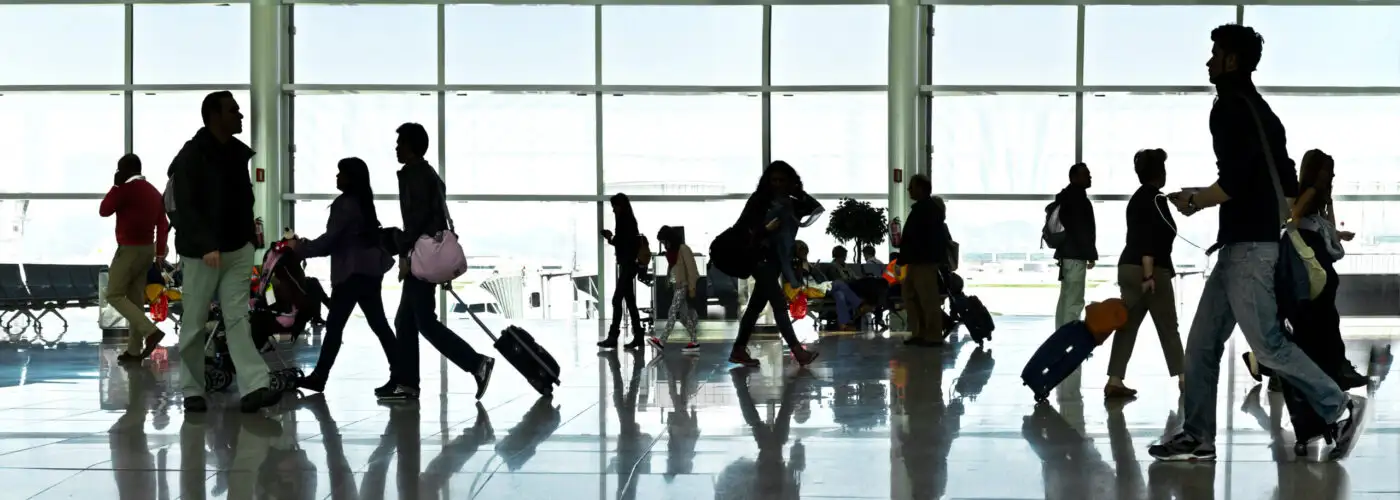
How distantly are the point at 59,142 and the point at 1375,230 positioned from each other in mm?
14502

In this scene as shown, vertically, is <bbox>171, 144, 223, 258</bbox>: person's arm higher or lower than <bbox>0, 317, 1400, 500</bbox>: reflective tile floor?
higher

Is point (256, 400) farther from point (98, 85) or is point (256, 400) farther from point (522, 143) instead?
point (98, 85)

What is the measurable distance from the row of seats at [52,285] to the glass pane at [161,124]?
2309 mm

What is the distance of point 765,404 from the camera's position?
19.4ft

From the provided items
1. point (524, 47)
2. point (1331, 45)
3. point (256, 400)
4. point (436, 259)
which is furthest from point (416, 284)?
point (1331, 45)

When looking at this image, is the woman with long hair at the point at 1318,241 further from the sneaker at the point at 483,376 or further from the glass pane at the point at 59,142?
the glass pane at the point at 59,142

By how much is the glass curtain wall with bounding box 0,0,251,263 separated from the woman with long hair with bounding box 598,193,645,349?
704 centimetres

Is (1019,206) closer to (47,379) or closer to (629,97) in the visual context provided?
(629,97)

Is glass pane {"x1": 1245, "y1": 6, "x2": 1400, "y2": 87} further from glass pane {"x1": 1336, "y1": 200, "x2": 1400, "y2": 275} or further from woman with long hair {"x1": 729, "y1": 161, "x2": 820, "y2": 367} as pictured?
woman with long hair {"x1": 729, "y1": 161, "x2": 820, "y2": 367}

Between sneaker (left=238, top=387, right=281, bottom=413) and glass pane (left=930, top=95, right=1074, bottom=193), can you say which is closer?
sneaker (left=238, top=387, right=281, bottom=413)

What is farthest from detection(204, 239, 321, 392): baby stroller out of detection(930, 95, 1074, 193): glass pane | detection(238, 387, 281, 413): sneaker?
detection(930, 95, 1074, 193): glass pane

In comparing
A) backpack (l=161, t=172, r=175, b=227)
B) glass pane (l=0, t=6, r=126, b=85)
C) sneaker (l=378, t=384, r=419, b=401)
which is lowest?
sneaker (l=378, t=384, r=419, b=401)

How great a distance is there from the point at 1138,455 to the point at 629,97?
11.7m

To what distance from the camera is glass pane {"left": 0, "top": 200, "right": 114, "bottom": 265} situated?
15750mm
